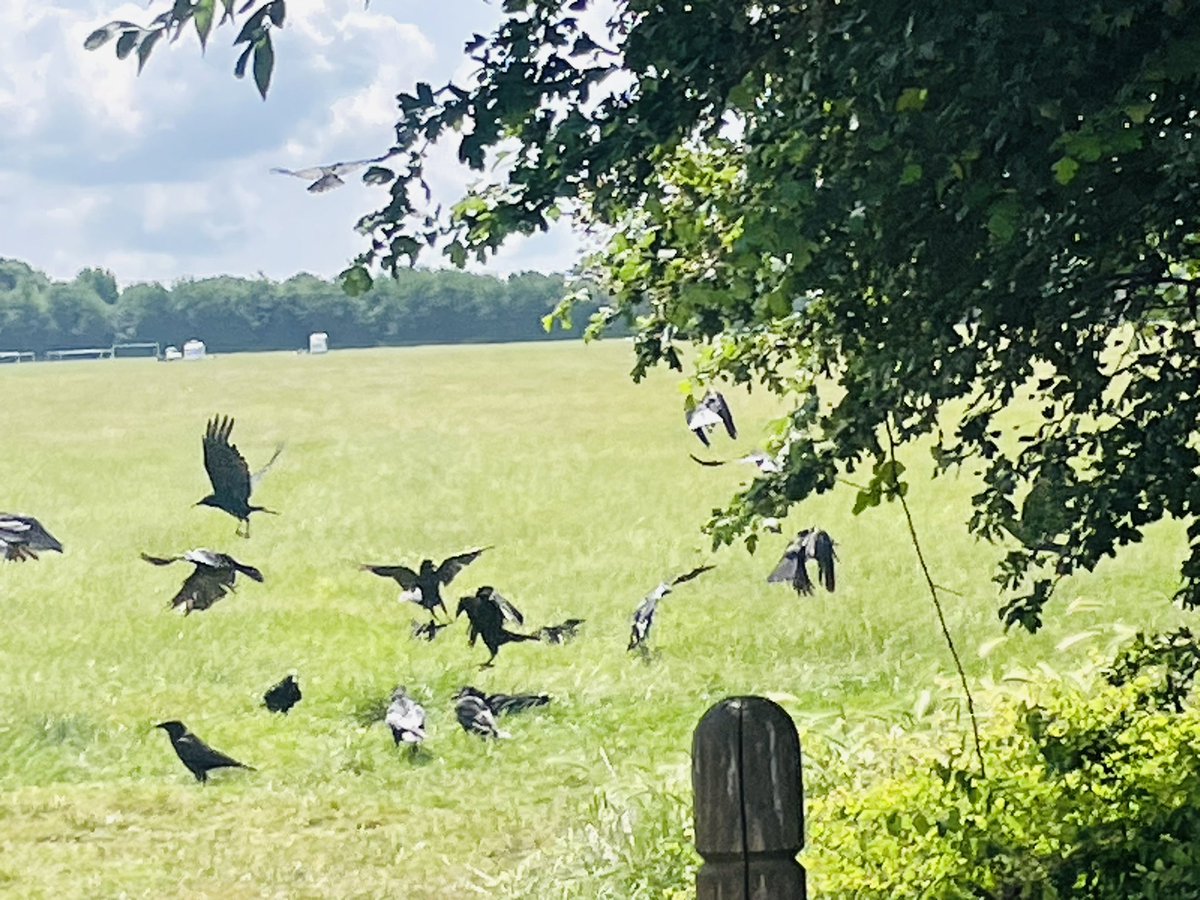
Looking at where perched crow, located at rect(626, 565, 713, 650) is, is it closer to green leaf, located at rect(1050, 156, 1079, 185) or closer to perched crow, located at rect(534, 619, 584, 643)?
perched crow, located at rect(534, 619, 584, 643)

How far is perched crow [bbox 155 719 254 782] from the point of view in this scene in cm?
221

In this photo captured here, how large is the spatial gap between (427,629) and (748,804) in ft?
4.23

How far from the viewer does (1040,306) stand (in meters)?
1.55

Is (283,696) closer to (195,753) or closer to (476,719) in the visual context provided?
(195,753)

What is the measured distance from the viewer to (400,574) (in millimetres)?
2369

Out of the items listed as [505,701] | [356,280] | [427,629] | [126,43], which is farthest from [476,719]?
[126,43]

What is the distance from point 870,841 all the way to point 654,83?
0.76 meters

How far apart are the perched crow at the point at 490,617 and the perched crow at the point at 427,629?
28 mm

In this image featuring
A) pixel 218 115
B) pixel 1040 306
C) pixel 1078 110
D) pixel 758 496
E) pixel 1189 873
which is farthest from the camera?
pixel 218 115

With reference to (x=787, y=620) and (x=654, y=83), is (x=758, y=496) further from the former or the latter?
(x=787, y=620)

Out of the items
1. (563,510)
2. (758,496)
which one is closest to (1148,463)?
(758,496)

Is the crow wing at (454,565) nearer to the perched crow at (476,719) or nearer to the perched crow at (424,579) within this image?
the perched crow at (424,579)

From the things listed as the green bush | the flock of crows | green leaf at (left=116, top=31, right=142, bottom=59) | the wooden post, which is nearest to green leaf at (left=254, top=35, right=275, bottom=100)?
green leaf at (left=116, top=31, right=142, bottom=59)

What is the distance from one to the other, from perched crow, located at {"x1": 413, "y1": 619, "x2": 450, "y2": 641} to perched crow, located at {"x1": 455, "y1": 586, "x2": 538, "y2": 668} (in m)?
0.03
